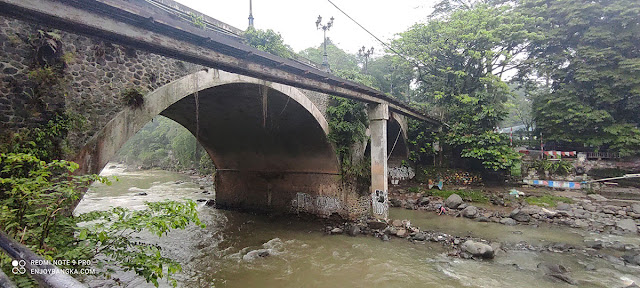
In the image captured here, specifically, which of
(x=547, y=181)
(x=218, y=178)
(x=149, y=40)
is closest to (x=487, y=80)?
(x=547, y=181)

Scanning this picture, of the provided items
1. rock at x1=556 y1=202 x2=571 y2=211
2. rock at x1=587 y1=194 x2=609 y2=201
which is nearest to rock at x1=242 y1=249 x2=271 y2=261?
rock at x1=556 y1=202 x2=571 y2=211

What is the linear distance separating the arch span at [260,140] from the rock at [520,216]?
663cm

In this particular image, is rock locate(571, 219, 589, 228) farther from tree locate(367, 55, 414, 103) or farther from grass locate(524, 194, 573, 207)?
tree locate(367, 55, 414, 103)

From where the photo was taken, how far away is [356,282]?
6.68 m

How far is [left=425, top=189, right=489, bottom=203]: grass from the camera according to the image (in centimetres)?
1406

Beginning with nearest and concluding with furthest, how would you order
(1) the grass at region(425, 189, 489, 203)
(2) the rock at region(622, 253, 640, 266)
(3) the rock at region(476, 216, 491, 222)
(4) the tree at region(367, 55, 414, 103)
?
(2) the rock at region(622, 253, 640, 266)
(3) the rock at region(476, 216, 491, 222)
(1) the grass at region(425, 189, 489, 203)
(4) the tree at region(367, 55, 414, 103)

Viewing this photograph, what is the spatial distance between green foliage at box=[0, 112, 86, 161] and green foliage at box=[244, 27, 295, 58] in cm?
495

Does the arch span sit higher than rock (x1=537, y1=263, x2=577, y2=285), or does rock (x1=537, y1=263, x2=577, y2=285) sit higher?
the arch span

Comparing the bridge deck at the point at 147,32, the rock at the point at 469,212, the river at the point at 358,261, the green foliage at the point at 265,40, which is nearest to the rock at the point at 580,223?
the river at the point at 358,261

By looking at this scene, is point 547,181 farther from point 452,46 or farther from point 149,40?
point 149,40

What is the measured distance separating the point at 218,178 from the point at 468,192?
12616 millimetres

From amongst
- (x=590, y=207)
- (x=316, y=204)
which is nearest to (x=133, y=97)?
(x=316, y=204)

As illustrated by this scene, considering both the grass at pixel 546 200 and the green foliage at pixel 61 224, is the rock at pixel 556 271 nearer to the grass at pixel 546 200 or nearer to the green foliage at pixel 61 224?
the grass at pixel 546 200

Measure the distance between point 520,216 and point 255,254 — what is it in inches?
395
